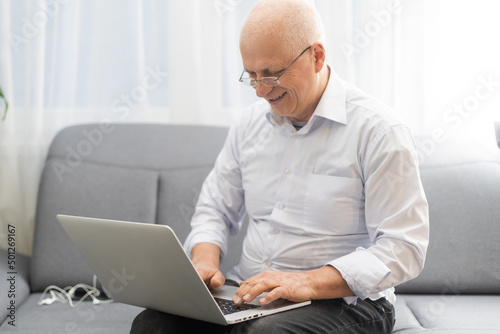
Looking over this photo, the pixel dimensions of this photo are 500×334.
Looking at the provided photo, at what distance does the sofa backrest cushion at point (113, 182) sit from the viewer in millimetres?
1895

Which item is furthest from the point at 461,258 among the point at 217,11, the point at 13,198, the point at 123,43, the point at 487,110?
the point at 13,198

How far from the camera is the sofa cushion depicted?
73.7 inches

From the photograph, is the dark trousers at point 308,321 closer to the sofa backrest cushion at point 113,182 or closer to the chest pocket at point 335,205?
the chest pocket at point 335,205

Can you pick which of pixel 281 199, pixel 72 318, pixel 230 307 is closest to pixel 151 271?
pixel 230 307

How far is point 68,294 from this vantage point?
5.93 ft

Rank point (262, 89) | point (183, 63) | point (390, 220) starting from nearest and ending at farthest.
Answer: point (390, 220), point (262, 89), point (183, 63)

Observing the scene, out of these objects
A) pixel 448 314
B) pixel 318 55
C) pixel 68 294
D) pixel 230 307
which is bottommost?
pixel 68 294

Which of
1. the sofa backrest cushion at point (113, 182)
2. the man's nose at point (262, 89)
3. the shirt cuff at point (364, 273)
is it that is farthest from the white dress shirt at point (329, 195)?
the sofa backrest cushion at point (113, 182)

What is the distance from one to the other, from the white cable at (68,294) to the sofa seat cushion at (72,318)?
0.02m

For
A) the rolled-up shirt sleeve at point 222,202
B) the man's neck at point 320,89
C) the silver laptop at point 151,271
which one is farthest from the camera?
the rolled-up shirt sleeve at point 222,202

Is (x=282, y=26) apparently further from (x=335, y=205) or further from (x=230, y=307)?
(x=230, y=307)

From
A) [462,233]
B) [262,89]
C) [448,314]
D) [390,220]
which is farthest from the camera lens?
[462,233]

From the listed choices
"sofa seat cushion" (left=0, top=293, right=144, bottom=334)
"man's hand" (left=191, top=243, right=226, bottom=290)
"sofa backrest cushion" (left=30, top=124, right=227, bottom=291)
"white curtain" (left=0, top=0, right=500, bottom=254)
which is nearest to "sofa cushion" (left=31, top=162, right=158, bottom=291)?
"sofa backrest cushion" (left=30, top=124, right=227, bottom=291)

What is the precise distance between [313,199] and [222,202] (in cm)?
34
